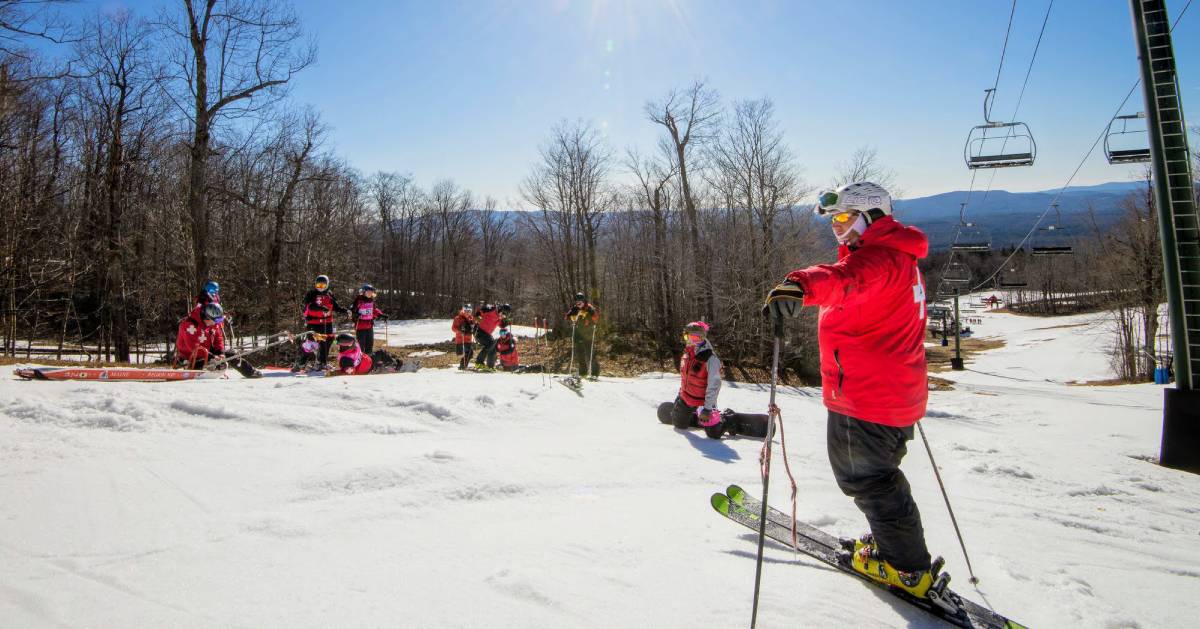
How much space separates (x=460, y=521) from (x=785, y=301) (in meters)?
2.05

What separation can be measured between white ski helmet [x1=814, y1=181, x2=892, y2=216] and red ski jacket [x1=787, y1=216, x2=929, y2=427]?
0.29 ft

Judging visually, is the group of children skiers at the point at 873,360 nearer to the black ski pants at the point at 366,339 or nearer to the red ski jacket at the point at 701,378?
the red ski jacket at the point at 701,378

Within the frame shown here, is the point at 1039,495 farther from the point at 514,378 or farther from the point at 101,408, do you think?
the point at 101,408

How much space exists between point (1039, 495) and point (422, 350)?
81.9 ft

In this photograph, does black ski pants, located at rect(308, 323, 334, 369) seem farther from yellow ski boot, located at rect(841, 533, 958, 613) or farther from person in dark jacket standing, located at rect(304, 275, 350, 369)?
yellow ski boot, located at rect(841, 533, 958, 613)

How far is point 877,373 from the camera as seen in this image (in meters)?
2.36

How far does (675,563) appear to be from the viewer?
2467 mm

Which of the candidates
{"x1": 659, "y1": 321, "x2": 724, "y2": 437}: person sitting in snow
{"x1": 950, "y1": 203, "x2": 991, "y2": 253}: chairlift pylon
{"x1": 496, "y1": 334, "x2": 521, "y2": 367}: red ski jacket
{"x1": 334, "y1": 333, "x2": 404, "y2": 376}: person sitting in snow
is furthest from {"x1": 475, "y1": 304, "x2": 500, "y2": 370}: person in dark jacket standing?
{"x1": 950, "y1": 203, "x2": 991, "y2": 253}: chairlift pylon

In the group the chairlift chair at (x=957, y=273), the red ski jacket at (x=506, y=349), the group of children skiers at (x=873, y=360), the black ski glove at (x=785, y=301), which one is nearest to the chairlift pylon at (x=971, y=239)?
the chairlift chair at (x=957, y=273)

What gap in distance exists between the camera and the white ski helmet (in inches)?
99.9

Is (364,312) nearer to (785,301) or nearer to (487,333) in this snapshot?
(487,333)

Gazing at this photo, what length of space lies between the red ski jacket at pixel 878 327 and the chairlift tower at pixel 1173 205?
236 inches

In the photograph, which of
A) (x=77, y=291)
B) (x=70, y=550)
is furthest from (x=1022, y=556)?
(x=77, y=291)

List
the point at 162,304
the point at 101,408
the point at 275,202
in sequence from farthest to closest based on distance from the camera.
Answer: the point at 275,202 < the point at 162,304 < the point at 101,408
